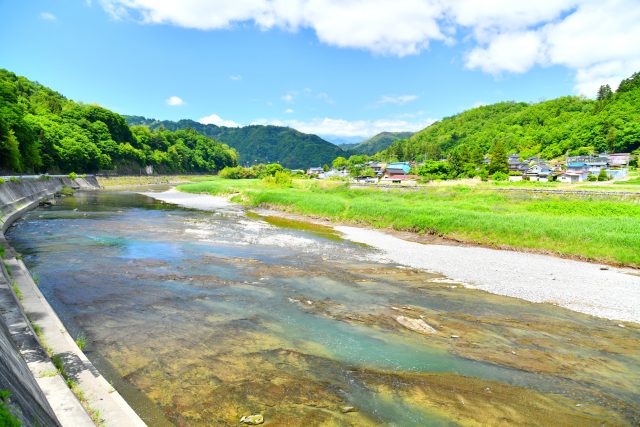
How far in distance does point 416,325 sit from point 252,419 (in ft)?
22.9

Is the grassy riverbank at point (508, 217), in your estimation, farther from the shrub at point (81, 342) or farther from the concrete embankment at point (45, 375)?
the concrete embankment at point (45, 375)

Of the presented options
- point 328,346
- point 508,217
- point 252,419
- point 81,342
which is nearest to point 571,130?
point 508,217

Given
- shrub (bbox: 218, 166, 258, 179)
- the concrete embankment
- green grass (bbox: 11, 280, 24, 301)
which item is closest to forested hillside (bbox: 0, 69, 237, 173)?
shrub (bbox: 218, 166, 258, 179)

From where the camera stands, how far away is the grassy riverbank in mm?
24375

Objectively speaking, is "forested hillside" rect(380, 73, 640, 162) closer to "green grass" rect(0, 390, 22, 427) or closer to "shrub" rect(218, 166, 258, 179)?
"shrub" rect(218, 166, 258, 179)

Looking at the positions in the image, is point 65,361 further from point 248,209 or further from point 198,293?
point 248,209

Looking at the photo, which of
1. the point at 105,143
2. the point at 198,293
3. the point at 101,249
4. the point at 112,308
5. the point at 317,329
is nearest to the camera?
the point at 317,329

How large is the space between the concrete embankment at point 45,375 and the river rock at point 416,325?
8.73 metres

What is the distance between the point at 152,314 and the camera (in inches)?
503

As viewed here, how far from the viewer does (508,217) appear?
3131cm

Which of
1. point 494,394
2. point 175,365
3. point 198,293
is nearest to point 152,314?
point 198,293

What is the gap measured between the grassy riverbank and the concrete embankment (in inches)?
1042

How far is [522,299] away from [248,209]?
4097 cm

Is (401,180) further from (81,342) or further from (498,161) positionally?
(81,342)
